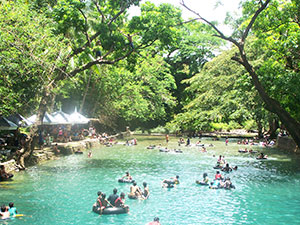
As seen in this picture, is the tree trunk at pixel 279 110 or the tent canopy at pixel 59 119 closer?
the tree trunk at pixel 279 110

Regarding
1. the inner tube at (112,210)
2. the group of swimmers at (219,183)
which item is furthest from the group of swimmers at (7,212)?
the group of swimmers at (219,183)

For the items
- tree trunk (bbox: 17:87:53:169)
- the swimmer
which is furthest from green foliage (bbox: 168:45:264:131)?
the swimmer

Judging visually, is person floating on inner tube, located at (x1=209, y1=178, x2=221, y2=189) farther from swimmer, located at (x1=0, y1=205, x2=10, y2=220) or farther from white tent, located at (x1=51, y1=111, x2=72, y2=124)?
white tent, located at (x1=51, y1=111, x2=72, y2=124)

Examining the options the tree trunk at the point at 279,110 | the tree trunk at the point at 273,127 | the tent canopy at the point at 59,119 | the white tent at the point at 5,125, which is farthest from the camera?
the tree trunk at the point at 273,127

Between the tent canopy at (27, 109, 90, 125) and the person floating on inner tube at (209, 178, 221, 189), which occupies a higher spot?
the tent canopy at (27, 109, 90, 125)

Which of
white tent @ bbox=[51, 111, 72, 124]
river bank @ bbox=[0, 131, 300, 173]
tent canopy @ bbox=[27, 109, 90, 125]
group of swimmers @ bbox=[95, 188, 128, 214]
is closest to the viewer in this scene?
group of swimmers @ bbox=[95, 188, 128, 214]

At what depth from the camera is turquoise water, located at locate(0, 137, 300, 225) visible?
13125 mm

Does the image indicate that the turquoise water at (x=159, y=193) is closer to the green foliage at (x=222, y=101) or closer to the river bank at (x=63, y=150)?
the river bank at (x=63, y=150)

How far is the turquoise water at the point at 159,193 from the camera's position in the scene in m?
13.1

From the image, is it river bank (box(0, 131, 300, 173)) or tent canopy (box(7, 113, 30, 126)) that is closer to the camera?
river bank (box(0, 131, 300, 173))

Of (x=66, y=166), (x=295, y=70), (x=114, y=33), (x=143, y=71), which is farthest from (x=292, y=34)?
(x=143, y=71)

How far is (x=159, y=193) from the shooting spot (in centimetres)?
1684

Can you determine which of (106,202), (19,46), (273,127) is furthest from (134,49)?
(273,127)

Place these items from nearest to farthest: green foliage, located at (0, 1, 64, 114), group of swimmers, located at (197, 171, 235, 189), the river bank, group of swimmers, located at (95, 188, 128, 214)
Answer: group of swimmers, located at (95, 188, 128, 214)
green foliage, located at (0, 1, 64, 114)
group of swimmers, located at (197, 171, 235, 189)
the river bank
